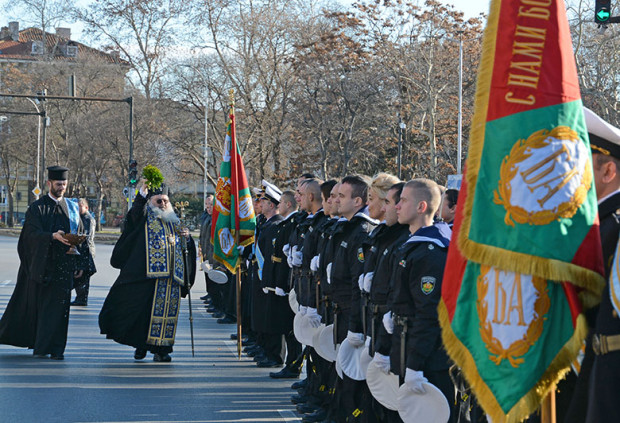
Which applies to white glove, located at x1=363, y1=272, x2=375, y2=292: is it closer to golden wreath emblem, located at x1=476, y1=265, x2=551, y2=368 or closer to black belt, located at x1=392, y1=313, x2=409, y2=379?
black belt, located at x1=392, y1=313, x2=409, y2=379

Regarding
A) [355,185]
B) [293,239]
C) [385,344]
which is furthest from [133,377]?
[385,344]

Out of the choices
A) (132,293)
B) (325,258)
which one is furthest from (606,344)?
(132,293)

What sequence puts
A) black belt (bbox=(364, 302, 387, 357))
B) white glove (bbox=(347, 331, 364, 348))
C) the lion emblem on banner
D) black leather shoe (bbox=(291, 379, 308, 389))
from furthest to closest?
the lion emblem on banner, black leather shoe (bbox=(291, 379, 308, 389)), white glove (bbox=(347, 331, 364, 348)), black belt (bbox=(364, 302, 387, 357))

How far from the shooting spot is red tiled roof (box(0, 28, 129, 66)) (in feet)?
203

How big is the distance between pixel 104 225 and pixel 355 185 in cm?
6511

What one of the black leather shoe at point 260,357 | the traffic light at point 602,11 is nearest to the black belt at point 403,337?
the black leather shoe at point 260,357

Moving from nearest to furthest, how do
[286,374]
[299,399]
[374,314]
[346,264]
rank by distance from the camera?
[374,314], [346,264], [299,399], [286,374]

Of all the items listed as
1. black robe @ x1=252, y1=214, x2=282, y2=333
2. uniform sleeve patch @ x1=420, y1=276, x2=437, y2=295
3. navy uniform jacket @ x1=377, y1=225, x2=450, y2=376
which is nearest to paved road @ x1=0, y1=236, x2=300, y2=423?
black robe @ x1=252, y1=214, x2=282, y2=333

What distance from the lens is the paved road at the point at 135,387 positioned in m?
8.09

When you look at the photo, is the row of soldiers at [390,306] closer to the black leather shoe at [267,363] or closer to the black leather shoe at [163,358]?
the black leather shoe at [267,363]

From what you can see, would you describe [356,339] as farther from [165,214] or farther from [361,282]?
[165,214]

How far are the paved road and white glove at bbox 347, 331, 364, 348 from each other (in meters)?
1.63

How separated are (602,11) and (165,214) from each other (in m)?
7.30

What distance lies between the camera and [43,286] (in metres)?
11.5
